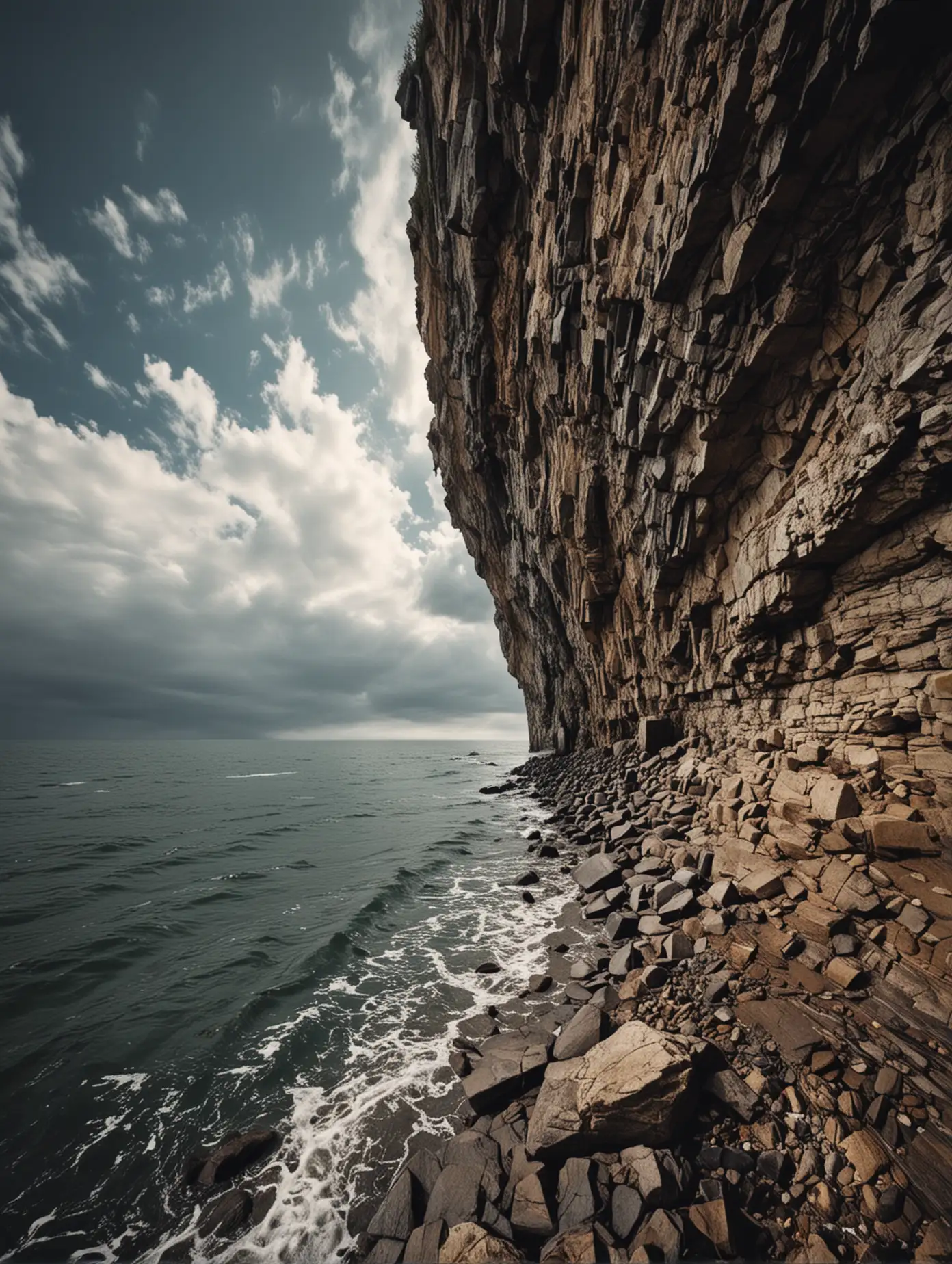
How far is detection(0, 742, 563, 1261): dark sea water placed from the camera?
Result: 5449 mm

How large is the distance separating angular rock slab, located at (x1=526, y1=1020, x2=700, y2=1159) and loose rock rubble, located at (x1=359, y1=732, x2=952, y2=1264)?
2 cm

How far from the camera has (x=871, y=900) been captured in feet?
21.0

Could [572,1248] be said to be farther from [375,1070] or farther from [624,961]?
[624,961]

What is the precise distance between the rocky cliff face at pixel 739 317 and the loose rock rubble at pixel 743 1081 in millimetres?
2064

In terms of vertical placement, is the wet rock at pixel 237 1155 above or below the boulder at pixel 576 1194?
below

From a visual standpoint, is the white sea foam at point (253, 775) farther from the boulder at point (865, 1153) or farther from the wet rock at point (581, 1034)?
the boulder at point (865, 1153)

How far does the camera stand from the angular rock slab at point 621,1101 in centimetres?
459

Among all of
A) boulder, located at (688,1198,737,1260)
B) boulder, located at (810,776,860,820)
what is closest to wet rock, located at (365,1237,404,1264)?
boulder, located at (688,1198,737,1260)

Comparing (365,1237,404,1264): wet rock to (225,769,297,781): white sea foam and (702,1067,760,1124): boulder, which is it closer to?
(702,1067,760,1124): boulder

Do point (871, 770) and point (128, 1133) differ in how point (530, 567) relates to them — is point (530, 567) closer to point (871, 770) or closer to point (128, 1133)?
point (871, 770)

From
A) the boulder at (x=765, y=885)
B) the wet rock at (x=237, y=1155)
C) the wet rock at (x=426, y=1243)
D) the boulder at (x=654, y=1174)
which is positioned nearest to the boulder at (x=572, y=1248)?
the boulder at (x=654, y=1174)

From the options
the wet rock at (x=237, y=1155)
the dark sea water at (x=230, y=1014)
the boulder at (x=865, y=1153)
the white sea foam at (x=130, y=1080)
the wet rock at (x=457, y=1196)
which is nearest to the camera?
the boulder at (x=865, y=1153)

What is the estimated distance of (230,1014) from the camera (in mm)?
A: 8906

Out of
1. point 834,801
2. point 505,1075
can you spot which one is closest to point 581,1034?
point 505,1075
